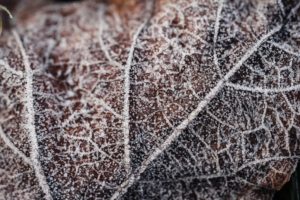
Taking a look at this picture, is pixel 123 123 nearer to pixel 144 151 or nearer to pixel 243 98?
pixel 144 151

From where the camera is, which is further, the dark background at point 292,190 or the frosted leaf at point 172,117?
the dark background at point 292,190

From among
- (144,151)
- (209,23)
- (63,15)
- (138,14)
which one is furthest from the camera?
(63,15)

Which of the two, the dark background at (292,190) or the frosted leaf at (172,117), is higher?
the frosted leaf at (172,117)

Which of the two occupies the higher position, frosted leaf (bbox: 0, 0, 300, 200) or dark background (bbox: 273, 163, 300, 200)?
frosted leaf (bbox: 0, 0, 300, 200)

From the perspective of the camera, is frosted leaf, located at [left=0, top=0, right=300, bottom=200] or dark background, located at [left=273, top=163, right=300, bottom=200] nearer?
frosted leaf, located at [left=0, top=0, right=300, bottom=200]

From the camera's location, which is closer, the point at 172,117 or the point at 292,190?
the point at 172,117

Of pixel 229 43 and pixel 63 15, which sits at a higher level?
pixel 63 15

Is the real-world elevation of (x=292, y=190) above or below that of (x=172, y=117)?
below

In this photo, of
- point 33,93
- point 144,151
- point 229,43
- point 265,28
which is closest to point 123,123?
point 144,151
